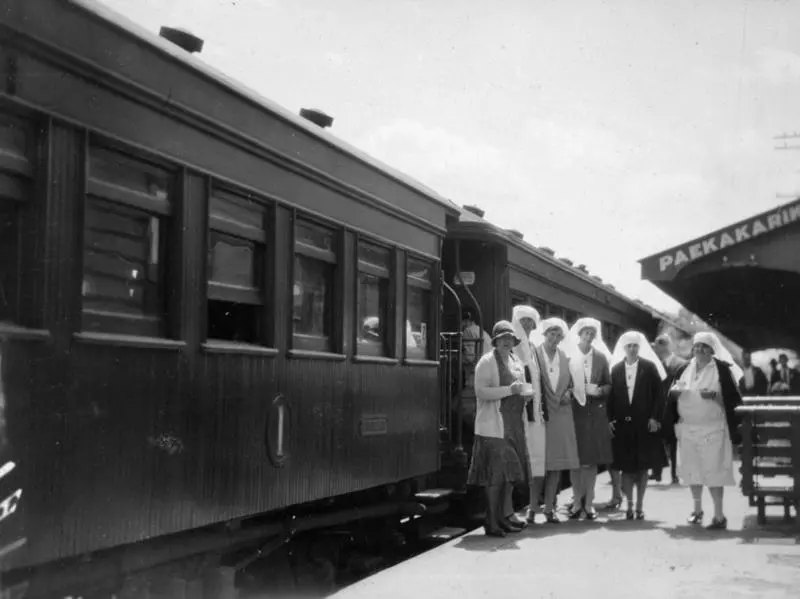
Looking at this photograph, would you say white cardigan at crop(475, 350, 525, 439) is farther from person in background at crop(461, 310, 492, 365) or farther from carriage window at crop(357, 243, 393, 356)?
person in background at crop(461, 310, 492, 365)

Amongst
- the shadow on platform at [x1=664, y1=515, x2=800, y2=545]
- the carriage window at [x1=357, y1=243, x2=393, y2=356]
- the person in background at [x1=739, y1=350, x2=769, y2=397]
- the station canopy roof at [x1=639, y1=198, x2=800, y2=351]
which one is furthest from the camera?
the person in background at [x1=739, y1=350, x2=769, y2=397]

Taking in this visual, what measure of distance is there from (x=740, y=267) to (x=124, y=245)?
42.5 ft

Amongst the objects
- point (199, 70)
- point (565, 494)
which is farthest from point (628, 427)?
point (199, 70)

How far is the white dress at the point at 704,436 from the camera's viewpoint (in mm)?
9039

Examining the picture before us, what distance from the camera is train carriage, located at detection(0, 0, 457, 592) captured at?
4414mm

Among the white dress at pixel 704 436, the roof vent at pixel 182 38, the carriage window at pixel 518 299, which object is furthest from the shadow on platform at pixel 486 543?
the roof vent at pixel 182 38

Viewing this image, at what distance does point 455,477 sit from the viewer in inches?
401

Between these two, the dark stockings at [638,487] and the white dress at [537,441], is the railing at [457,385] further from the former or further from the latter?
the dark stockings at [638,487]

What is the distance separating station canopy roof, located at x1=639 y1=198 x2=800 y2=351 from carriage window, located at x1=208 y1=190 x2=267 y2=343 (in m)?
11.1

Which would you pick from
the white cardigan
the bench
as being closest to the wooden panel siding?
the white cardigan

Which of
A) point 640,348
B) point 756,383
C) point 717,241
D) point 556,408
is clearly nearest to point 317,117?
point 556,408

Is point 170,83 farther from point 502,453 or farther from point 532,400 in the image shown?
point 532,400

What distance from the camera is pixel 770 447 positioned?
889 centimetres

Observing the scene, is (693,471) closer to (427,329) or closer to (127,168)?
(427,329)
